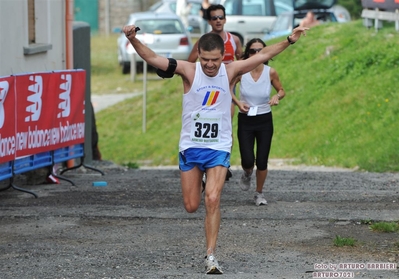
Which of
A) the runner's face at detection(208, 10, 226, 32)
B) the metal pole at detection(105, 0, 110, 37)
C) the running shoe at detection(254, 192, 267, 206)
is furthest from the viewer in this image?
the metal pole at detection(105, 0, 110, 37)

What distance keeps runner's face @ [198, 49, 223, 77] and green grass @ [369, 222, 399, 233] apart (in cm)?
254

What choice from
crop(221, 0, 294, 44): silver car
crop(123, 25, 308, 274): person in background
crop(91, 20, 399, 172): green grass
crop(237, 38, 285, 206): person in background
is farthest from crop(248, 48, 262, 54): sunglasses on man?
crop(221, 0, 294, 44): silver car

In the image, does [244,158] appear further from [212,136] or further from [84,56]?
[84,56]

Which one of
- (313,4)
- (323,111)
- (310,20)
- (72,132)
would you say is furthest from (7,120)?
(313,4)

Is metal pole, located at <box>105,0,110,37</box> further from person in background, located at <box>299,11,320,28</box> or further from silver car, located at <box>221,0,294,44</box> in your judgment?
person in background, located at <box>299,11,320,28</box>

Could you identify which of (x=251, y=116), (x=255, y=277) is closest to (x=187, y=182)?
(x=255, y=277)

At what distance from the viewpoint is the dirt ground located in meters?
7.89

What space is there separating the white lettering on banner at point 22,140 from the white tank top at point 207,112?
4.15 m

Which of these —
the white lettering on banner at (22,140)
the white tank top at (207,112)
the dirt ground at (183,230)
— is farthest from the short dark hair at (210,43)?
the white lettering on banner at (22,140)

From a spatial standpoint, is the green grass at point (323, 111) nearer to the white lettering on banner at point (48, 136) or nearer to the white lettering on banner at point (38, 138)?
the white lettering on banner at point (48, 136)

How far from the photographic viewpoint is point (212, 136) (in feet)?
26.3

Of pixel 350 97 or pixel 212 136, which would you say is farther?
pixel 350 97

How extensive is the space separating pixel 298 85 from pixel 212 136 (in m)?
14.1

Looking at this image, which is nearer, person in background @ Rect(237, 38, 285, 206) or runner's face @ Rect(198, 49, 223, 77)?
runner's face @ Rect(198, 49, 223, 77)
